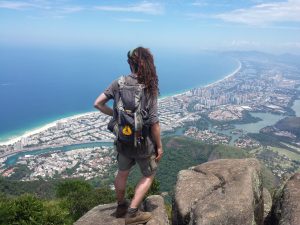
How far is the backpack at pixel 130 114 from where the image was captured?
516cm

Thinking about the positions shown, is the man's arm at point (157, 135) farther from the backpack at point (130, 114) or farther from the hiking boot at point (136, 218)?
the hiking boot at point (136, 218)

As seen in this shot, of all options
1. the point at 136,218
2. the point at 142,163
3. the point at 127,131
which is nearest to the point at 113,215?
the point at 136,218

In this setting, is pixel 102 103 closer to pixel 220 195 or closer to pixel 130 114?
→ pixel 130 114

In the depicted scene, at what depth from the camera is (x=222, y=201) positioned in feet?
18.8

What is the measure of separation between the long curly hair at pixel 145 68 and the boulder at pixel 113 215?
7.36ft

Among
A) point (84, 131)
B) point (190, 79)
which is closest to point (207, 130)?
point (84, 131)

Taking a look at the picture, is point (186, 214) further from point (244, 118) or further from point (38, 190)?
point (244, 118)

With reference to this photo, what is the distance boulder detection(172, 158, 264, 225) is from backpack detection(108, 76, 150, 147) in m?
1.55

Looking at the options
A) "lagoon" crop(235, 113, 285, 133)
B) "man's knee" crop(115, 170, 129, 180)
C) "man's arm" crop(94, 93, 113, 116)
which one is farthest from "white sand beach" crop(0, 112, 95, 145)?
"man's arm" crop(94, 93, 113, 116)

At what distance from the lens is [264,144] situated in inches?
3135

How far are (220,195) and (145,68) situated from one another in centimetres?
245

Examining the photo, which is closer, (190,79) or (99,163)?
(99,163)

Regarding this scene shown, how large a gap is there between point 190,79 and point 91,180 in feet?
467

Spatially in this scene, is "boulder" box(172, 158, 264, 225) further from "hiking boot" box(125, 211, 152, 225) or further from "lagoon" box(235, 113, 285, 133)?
"lagoon" box(235, 113, 285, 133)
